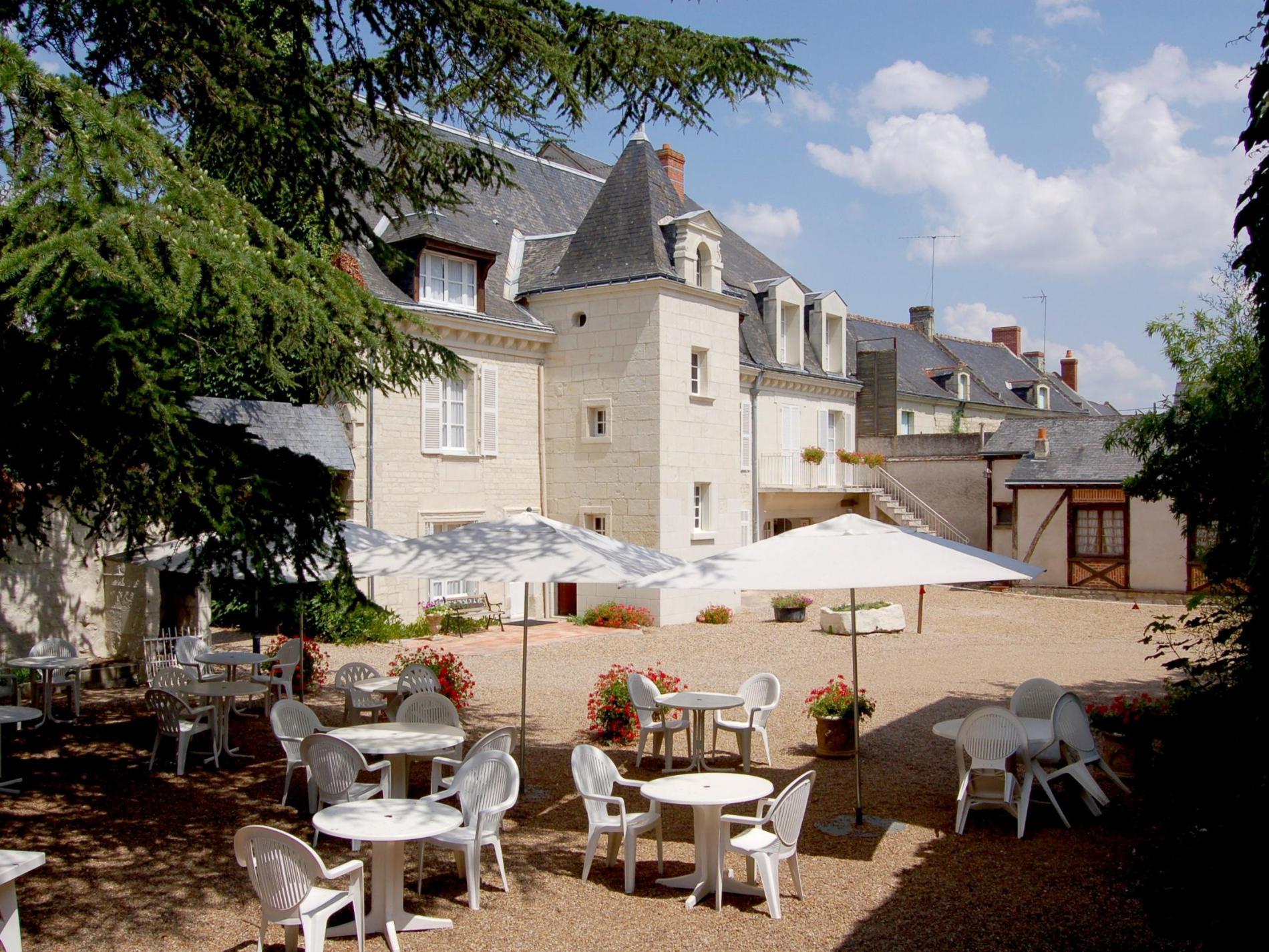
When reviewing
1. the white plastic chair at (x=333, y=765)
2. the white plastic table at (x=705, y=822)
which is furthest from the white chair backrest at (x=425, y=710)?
the white plastic table at (x=705, y=822)

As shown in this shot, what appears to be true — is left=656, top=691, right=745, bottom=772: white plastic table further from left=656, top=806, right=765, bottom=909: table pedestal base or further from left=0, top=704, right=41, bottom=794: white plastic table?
left=0, top=704, right=41, bottom=794: white plastic table

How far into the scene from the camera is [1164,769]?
4.86 metres

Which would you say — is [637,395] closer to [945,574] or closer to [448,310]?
[448,310]

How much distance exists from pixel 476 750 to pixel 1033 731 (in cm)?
423

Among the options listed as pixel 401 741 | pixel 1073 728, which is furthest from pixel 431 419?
pixel 1073 728

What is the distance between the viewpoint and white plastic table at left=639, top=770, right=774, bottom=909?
5.78 m

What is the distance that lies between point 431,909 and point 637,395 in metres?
14.6

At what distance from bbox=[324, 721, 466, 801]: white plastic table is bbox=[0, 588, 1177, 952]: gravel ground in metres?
0.68

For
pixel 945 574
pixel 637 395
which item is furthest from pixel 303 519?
pixel 637 395

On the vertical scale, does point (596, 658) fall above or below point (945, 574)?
below

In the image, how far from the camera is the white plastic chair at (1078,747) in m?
7.14

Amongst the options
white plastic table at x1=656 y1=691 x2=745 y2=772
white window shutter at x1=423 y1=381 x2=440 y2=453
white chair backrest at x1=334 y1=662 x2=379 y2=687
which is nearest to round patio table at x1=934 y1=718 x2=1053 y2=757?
white plastic table at x1=656 y1=691 x2=745 y2=772

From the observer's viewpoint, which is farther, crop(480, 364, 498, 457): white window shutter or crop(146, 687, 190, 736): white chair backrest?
crop(480, 364, 498, 457): white window shutter

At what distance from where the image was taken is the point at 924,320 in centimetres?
4025
